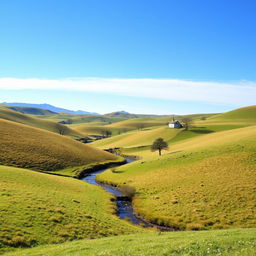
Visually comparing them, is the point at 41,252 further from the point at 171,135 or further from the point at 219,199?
the point at 171,135

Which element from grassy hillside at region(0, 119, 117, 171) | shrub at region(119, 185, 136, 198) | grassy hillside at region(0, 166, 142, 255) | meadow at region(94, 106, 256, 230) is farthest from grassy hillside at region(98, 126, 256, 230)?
grassy hillside at region(0, 119, 117, 171)

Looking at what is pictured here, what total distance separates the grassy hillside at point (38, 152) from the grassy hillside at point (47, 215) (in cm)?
1752

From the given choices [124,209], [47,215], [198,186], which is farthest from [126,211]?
[47,215]

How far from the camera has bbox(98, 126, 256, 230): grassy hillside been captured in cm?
3073

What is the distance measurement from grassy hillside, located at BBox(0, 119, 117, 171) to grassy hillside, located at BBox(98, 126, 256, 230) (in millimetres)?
14712

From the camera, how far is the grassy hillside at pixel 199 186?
101 ft

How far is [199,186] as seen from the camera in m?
40.3

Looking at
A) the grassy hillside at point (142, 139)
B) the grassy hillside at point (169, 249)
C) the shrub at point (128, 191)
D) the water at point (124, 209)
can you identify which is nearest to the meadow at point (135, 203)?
the grassy hillside at point (169, 249)

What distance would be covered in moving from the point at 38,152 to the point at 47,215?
1664 inches

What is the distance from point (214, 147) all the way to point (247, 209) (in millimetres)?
31653

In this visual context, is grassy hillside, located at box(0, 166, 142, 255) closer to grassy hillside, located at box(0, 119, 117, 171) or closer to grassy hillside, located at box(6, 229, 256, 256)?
grassy hillside, located at box(6, 229, 256, 256)

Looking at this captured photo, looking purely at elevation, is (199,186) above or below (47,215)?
below

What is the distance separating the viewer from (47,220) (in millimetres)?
24219

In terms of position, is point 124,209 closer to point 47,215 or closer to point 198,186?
point 198,186
